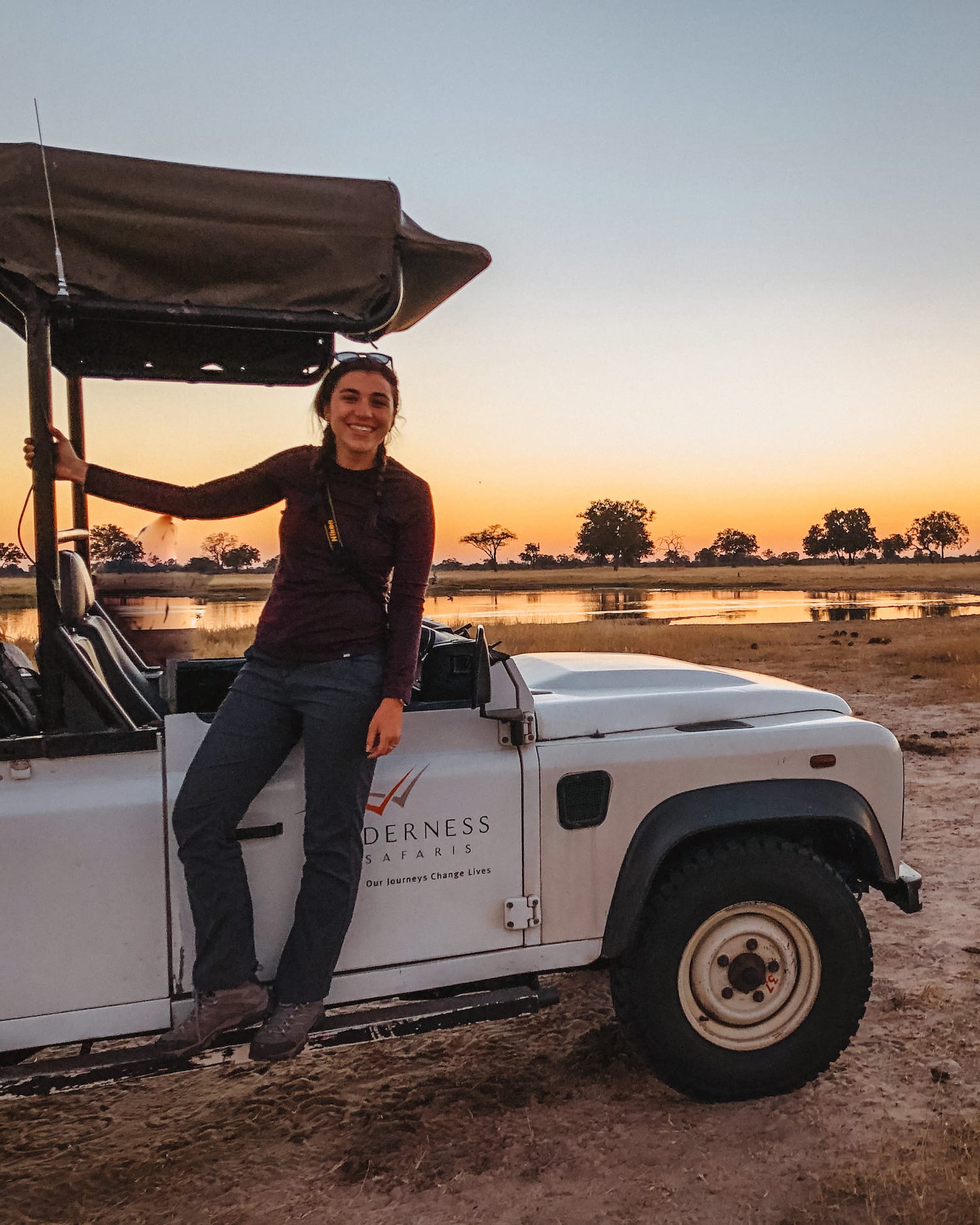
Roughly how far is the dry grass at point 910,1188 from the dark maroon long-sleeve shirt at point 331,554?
1.90 metres

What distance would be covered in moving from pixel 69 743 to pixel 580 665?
186 cm

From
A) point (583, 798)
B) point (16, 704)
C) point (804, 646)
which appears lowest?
point (804, 646)

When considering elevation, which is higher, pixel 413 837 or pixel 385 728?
pixel 385 728

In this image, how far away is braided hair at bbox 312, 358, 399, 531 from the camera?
2.66m

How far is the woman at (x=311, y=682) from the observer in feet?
8.11

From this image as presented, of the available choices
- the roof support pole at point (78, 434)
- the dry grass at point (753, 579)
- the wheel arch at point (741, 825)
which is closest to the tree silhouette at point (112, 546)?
the roof support pole at point (78, 434)

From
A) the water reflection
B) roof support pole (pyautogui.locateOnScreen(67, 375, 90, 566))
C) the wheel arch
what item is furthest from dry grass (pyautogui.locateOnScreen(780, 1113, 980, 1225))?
the water reflection

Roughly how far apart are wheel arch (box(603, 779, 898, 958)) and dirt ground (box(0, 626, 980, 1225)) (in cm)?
66

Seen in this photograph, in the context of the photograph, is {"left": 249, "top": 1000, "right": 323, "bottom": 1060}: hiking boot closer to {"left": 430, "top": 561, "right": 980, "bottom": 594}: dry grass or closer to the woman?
the woman

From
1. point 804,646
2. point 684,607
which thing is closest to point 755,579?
point 684,607

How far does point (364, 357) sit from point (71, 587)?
42.9 inches

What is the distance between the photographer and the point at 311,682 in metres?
2.57

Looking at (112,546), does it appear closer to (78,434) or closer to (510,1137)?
(78,434)

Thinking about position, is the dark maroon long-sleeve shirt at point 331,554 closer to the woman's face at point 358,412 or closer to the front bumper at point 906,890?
the woman's face at point 358,412
